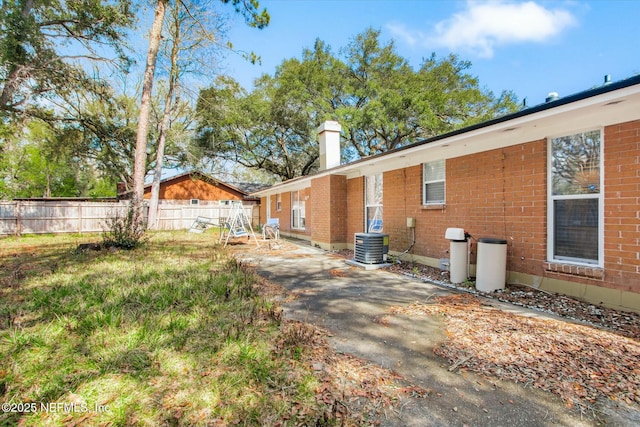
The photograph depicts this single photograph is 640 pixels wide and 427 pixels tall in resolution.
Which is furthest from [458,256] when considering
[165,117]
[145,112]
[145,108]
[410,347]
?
[165,117]

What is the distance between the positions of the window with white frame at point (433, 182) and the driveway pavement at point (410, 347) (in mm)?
2176

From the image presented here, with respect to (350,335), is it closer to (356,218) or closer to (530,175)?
(530,175)

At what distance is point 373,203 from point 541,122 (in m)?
5.10

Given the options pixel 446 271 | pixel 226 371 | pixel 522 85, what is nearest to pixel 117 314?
pixel 226 371

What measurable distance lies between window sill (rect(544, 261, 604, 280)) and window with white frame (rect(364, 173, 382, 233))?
15.2 feet

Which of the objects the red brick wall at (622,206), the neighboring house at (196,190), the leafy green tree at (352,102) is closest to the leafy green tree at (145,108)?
the leafy green tree at (352,102)

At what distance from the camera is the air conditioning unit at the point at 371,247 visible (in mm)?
7512

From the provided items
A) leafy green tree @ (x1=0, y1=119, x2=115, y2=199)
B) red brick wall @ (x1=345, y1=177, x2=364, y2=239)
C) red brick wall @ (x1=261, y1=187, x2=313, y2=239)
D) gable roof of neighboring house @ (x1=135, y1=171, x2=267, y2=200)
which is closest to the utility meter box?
red brick wall @ (x1=345, y1=177, x2=364, y2=239)

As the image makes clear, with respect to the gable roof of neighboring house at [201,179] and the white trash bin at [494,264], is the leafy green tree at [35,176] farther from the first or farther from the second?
the white trash bin at [494,264]

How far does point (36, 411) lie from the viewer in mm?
2016

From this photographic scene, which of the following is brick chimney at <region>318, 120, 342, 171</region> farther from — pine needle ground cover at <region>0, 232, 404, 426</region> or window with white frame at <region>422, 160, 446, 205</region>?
pine needle ground cover at <region>0, 232, 404, 426</region>

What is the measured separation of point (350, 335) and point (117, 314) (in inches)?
108

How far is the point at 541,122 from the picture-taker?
15.6 feet

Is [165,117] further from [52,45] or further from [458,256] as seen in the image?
[458,256]
